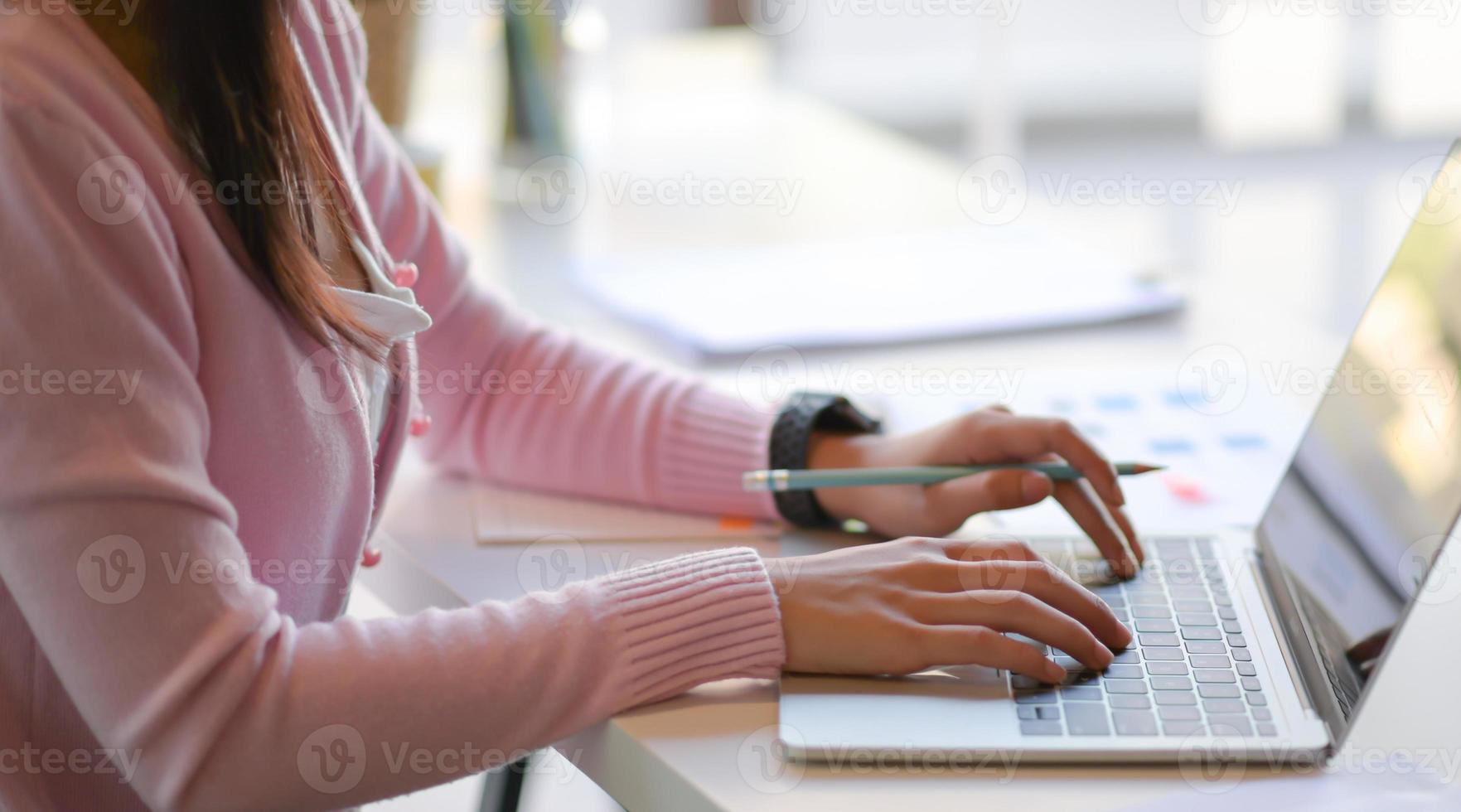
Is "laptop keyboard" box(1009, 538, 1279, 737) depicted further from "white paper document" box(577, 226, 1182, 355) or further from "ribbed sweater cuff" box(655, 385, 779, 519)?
"white paper document" box(577, 226, 1182, 355)

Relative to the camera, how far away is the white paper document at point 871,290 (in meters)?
1.16

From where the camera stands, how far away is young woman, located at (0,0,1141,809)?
548 mm

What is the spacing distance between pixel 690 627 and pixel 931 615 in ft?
0.35

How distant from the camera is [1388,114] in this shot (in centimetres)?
411

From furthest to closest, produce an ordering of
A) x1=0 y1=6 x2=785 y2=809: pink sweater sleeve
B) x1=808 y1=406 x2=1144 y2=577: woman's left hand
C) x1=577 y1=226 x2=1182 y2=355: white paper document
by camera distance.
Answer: x1=577 y1=226 x2=1182 y2=355: white paper document < x1=808 y1=406 x2=1144 y2=577: woman's left hand < x1=0 y1=6 x2=785 y2=809: pink sweater sleeve

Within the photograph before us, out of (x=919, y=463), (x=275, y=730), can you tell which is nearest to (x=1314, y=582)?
(x=919, y=463)

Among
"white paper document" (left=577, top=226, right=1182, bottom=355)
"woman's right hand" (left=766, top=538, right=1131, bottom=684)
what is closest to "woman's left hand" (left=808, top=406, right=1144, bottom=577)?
"woman's right hand" (left=766, top=538, right=1131, bottom=684)

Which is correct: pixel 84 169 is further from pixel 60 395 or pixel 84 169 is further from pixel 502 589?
pixel 502 589

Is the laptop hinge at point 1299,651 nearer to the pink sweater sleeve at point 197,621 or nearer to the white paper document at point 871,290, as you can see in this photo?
the pink sweater sleeve at point 197,621

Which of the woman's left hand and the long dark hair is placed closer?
the long dark hair

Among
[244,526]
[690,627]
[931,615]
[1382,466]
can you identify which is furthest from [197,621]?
[1382,466]

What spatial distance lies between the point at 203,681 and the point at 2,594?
0.14m

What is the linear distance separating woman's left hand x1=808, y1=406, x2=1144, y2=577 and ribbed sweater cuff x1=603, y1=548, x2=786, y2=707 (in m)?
0.19

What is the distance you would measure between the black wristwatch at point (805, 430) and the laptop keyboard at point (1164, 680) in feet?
0.58
